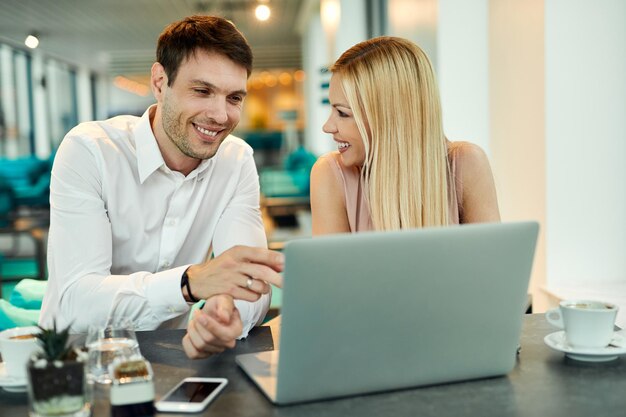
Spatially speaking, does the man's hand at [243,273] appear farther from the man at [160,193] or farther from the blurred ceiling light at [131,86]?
the blurred ceiling light at [131,86]

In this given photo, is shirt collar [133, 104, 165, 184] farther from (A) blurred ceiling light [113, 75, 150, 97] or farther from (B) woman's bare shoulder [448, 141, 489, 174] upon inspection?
(A) blurred ceiling light [113, 75, 150, 97]

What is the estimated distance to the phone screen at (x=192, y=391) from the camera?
111 cm

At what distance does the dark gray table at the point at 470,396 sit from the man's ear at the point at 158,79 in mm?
996

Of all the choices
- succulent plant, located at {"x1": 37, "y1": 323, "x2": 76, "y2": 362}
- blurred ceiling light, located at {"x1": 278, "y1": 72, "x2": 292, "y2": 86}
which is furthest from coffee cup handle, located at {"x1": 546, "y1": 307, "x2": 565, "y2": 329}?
blurred ceiling light, located at {"x1": 278, "y1": 72, "x2": 292, "y2": 86}

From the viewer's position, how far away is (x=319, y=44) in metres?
11.2

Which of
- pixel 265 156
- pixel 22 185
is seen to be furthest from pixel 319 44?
pixel 22 185

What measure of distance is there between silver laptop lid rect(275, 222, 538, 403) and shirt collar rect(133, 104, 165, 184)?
1067mm

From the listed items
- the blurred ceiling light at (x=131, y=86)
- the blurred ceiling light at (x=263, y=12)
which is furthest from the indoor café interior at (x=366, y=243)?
the blurred ceiling light at (x=131, y=86)

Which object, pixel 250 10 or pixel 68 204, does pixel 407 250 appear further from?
pixel 250 10

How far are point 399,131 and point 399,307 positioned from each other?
101 cm

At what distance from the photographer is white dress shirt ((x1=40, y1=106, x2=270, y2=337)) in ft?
5.48

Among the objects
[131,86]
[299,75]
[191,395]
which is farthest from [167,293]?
[131,86]

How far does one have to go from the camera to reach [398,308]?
1058mm

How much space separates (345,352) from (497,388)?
0.27 meters
